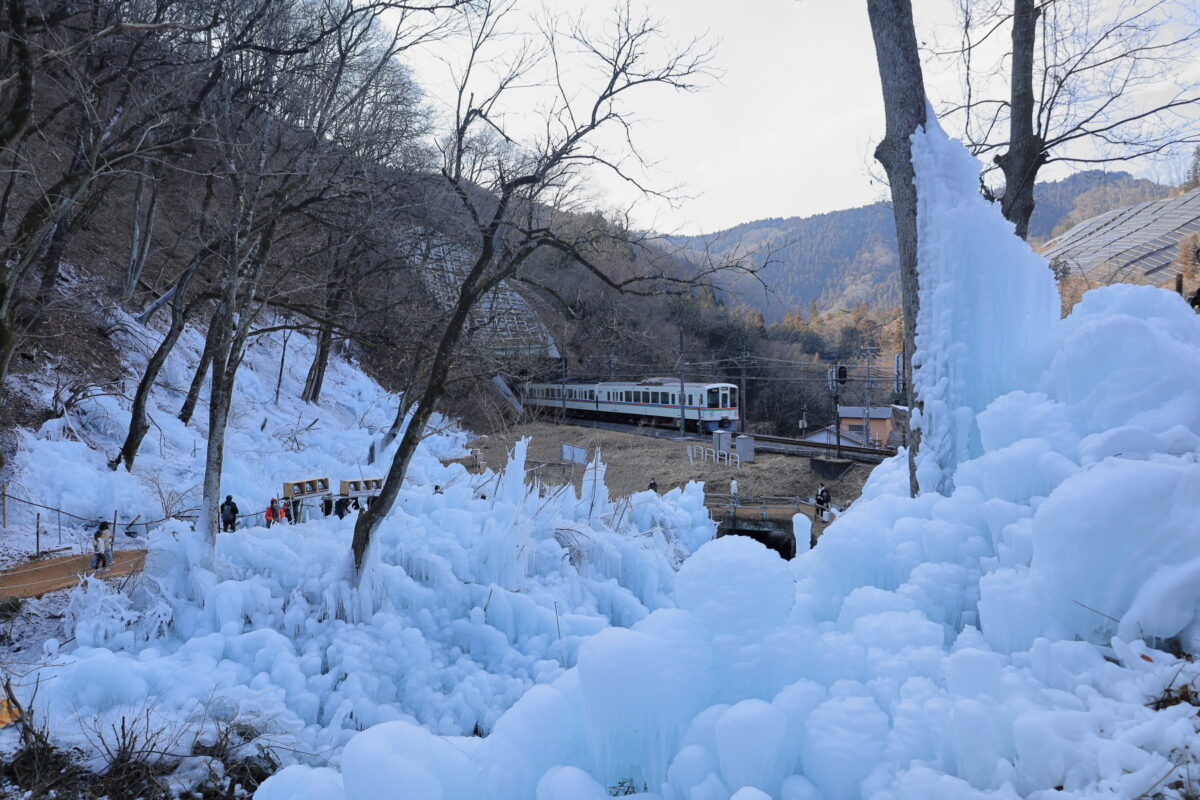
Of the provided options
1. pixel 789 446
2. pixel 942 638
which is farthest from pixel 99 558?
pixel 789 446

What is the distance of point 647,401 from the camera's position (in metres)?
28.6

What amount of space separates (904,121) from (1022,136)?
2833 millimetres

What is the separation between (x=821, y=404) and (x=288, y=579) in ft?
129

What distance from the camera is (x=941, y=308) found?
4.46m

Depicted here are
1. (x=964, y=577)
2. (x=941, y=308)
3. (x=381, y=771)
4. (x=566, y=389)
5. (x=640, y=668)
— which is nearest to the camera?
(x=381, y=771)

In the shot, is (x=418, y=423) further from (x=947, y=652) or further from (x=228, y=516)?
(x=947, y=652)

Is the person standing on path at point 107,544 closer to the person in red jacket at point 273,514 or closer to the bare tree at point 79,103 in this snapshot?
the person in red jacket at point 273,514

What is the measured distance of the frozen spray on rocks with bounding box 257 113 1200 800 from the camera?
213 centimetres

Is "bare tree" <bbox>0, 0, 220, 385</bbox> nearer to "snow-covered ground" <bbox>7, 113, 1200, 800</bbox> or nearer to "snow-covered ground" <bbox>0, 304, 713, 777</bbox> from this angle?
"snow-covered ground" <bbox>0, 304, 713, 777</bbox>

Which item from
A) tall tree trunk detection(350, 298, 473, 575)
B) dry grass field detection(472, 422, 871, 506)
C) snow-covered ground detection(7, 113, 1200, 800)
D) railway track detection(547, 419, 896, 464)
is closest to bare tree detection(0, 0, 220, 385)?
tall tree trunk detection(350, 298, 473, 575)

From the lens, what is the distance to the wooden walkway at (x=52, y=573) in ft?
26.2

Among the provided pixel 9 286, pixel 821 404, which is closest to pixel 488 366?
pixel 9 286

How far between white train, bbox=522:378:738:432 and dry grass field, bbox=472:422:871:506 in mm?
2033

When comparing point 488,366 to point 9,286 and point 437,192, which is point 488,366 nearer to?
point 437,192
